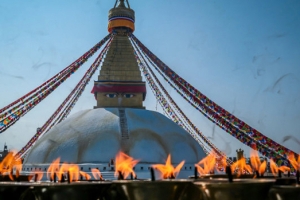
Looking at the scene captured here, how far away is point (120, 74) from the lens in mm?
19547

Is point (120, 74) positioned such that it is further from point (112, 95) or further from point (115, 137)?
point (115, 137)

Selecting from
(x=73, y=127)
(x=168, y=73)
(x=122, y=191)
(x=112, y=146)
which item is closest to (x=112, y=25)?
(x=168, y=73)

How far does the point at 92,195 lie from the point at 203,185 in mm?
1097

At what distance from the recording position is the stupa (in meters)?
14.5

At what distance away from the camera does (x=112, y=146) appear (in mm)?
14648

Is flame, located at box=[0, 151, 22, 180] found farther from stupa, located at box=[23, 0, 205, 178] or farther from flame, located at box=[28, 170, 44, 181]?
stupa, located at box=[23, 0, 205, 178]

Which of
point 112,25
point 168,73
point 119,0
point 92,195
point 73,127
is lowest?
point 92,195

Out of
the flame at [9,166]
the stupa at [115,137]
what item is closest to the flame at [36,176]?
the flame at [9,166]

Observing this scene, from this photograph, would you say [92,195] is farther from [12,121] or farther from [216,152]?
[216,152]

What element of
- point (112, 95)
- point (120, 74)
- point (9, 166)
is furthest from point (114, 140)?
point (9, 166)

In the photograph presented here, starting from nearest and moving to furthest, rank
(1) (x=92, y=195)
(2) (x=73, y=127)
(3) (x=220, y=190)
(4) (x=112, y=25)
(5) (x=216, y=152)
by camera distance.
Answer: (3) (x=220, y=190)
(1) (x=92, y=195)
(2) (x=73, y=127)
(5) (x=216, y=152)
(4) (x=112, y=25)

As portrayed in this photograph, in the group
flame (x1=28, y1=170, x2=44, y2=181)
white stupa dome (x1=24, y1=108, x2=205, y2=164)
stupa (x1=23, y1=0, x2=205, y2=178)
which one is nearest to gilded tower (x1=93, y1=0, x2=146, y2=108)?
stupa (x1=23, y1=0, x2=205, y2=178)

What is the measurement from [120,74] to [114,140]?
586 cm

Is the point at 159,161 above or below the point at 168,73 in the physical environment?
below
